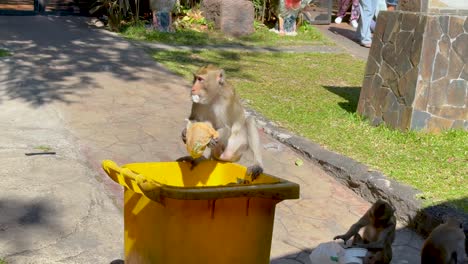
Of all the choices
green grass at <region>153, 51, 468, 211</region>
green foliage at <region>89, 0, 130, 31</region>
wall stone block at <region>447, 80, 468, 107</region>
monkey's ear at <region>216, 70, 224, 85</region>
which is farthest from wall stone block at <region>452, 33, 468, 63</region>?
green foliage at <region>89, 0, 130, 31</region>

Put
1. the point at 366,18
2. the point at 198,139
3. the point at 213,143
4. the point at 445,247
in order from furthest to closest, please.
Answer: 1. the point at 366,18
2. the point at 445,247
3. the point at 213,143
4. the point at 198,139

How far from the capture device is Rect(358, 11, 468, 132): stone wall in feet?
24.7

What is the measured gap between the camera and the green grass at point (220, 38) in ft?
43.2

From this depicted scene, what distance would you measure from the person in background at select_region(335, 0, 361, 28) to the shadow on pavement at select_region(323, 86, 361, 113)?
6.13 meters

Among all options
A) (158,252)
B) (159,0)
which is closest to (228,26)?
(159,0)

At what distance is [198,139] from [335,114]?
15.9 feet

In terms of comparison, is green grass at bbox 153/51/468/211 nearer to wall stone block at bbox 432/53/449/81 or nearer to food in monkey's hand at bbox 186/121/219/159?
wall stone block at bbox 432/53/449/81

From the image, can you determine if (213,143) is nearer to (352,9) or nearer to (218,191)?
(218,191)

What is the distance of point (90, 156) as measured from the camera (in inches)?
261

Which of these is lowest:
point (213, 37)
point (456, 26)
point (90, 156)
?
Result: point (90, 156)

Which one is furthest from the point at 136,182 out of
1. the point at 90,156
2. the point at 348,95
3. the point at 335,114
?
the point at 348,95

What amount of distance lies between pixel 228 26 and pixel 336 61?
270 centimetres

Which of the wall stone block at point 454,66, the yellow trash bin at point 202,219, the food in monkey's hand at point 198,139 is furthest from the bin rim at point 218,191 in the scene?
the wall stone block at point 454,66

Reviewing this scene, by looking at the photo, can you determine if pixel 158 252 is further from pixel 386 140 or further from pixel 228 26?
pixel 228 26
